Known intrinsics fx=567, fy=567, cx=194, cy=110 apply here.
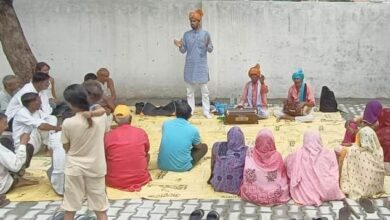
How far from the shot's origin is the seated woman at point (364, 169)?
20.6ft

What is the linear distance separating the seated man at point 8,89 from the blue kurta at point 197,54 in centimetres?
305

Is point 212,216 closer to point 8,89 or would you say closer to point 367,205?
point 367,205

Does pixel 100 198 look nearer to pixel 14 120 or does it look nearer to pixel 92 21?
pixel 14 120

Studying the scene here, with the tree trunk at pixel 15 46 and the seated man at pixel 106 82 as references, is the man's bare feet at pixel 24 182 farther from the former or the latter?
the seated man at pixel 106 82

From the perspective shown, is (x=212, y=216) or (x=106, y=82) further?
(x=106, y=82)

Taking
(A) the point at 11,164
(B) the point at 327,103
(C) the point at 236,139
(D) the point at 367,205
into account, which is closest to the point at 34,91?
(A) the point at 11,164

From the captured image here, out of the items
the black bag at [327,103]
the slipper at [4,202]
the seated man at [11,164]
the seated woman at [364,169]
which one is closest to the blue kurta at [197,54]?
the black bag at [327,103]

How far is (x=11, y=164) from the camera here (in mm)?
6211

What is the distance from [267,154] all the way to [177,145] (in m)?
1.37

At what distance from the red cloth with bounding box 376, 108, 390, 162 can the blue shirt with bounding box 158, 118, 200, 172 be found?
89.3 inches

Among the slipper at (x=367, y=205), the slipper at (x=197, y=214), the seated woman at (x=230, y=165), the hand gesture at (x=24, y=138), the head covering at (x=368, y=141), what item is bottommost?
the slipper at (x=367, y=205)

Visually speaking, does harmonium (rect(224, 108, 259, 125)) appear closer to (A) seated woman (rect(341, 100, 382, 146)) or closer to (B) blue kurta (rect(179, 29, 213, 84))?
(B) blue kurta (rect(179, 29, 213, 84))

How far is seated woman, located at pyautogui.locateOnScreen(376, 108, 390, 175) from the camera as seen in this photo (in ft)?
22.4

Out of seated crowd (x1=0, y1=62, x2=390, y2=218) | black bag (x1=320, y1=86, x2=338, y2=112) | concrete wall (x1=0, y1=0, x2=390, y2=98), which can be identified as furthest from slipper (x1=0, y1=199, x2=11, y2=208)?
black bag (x1=320, y1=86, x2=338, y2=112)
